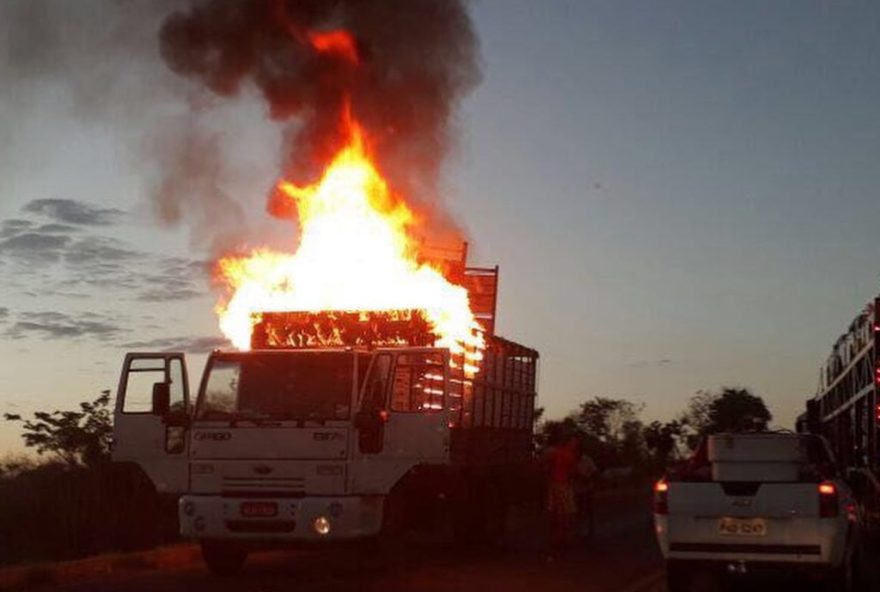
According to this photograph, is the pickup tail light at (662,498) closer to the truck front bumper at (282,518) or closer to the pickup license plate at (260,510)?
the truck front bumper at (282,518)

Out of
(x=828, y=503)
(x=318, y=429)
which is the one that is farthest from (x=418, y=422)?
(x=828, y=503)

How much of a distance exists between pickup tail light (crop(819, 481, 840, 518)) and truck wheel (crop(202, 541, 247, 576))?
690 centimetres

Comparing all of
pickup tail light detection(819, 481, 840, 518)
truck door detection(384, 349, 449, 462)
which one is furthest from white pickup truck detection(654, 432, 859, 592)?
truck door detection(384, 349, 449, 462)

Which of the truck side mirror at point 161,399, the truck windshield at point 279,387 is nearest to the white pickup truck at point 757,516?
the truck windshield at point 279,387

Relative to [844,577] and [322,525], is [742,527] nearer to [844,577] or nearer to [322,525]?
[844,577]

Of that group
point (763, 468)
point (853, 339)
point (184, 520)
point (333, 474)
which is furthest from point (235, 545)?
point (853, 339)

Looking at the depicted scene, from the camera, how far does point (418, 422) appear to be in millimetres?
14406

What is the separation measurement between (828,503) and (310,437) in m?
5.72

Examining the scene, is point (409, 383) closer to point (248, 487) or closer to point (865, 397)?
point (248, 487)

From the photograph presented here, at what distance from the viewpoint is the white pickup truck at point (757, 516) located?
11.9 meters

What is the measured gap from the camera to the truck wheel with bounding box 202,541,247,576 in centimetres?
1510

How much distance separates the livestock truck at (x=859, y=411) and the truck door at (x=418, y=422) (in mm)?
4784

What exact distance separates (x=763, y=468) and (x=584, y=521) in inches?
600

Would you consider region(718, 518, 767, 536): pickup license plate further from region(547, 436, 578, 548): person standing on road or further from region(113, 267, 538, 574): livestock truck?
region(547, 436, 578, 548): person standing on road
